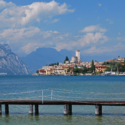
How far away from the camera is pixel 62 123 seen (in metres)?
17.7

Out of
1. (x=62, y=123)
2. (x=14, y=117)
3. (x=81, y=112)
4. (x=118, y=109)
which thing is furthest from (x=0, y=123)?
(x=118, y=109)

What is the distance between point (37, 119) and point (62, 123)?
7.05ft

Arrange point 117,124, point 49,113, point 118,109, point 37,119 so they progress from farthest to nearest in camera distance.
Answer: point 118,109, point 49,113, point 37,119, point 117,124

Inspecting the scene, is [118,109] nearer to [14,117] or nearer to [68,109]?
[68,109]

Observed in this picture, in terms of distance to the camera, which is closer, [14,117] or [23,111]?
[14,117]

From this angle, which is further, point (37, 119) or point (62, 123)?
point (37, 119)

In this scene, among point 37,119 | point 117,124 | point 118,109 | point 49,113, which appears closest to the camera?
point 117,124

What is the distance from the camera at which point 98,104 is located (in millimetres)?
19031

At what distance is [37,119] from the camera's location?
18.9m

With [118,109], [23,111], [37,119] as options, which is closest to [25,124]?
[37,119]

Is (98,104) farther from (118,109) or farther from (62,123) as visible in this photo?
(118,109)

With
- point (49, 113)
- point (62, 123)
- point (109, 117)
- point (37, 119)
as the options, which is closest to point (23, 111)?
point (49, 113)

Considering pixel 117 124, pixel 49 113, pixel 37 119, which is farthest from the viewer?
pixel 49 113

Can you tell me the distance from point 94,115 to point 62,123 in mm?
3402
